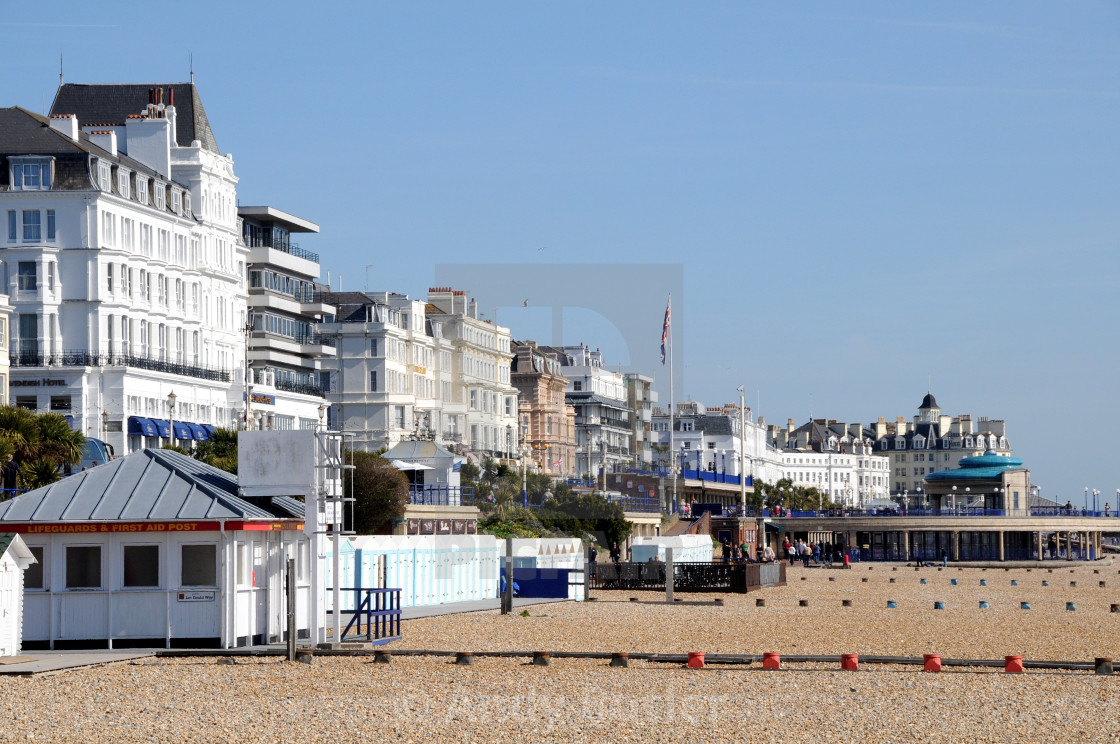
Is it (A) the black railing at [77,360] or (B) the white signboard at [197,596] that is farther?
(A) the black railing at [77,360]

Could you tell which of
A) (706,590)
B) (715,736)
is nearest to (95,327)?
(706,590)

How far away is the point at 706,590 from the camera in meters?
51.6

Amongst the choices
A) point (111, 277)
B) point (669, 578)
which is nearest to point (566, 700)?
point (669, 578)

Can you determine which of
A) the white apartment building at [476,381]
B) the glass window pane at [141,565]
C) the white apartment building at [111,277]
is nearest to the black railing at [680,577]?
the white apartment building at [111,277]

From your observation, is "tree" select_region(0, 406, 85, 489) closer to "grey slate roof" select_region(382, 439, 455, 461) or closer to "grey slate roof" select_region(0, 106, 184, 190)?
"grey slate roof" select_region(382, 439, 455, 461)

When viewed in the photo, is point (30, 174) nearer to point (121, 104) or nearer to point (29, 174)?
point (29, 174)

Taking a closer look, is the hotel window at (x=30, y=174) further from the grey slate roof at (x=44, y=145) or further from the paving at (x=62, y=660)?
the paving at (x=62, y=660)

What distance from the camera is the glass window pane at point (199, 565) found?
24.5m

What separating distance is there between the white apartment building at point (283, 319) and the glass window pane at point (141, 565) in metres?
53.9

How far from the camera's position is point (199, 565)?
24.5m

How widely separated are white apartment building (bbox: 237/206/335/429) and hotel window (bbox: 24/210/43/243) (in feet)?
48.0

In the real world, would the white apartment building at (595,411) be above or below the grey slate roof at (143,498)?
above

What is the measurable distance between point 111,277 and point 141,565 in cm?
4512

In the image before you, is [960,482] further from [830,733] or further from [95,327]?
[830,733]
